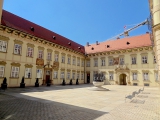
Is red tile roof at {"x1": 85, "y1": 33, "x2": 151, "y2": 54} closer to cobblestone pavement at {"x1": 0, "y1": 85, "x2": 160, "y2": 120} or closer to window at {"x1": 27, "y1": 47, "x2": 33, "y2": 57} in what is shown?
window at {"x1": 27, "y1": 47, "x2": 33, "y2": 57}

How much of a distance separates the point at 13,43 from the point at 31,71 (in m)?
5.07

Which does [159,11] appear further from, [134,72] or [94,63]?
[94,63]

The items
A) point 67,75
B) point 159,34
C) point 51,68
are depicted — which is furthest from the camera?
point 67,75

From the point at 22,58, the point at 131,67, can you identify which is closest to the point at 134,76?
the point at 131,67

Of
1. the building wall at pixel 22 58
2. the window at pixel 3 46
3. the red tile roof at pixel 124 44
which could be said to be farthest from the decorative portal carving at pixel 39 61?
the red tile roof at pixel 124 44

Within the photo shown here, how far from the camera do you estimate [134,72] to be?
2633 cm

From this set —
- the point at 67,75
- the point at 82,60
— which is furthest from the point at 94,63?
the point at 67,75

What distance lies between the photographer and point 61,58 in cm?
2559

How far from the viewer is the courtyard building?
17.2 meters

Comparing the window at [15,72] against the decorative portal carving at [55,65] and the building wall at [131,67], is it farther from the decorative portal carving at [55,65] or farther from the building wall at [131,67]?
the building wall at [131,67]

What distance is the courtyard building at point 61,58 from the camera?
677 inches

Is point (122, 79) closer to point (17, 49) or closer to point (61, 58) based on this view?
point (61, 58)

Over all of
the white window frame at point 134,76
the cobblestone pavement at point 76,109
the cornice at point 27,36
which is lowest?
the cobblestone pavement at point 76,109

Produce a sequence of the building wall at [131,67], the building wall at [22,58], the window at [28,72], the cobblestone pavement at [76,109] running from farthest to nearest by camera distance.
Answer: the building wall at [131,67] < the window at [28,72] < the building wall at [22,58] < the cobblestone pavement at [76,109]
